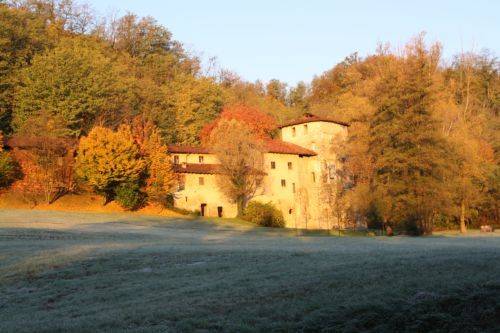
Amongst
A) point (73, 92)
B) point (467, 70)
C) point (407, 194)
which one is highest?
point (467, 70)

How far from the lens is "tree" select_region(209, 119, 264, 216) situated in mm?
60969

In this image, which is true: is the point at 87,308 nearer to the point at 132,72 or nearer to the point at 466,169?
the point at 466,169

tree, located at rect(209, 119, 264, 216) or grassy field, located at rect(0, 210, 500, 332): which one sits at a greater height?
tree, located at rect(209, 119, 264, 216)

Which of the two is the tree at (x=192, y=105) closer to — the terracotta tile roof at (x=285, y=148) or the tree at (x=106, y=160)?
the terracotta tile roof at (x=285, y=148)

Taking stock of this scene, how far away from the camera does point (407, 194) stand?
164ft

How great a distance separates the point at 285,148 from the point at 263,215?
12.9 m

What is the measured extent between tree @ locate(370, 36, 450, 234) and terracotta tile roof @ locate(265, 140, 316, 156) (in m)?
15.7

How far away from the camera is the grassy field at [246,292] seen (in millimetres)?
9562

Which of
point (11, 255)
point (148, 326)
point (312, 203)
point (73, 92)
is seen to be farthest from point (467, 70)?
point (148, 326)

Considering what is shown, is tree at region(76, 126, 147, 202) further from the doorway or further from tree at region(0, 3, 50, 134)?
tree at region(0, 3, 50, 134)

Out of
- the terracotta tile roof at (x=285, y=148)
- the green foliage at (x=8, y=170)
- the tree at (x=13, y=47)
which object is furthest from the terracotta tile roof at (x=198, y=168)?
the tree at (x=13, y=47)

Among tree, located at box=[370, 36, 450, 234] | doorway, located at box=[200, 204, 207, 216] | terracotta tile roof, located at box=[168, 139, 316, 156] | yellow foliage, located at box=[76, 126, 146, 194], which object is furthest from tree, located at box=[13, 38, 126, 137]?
tree, located at box=[370, 36, 450, 234]

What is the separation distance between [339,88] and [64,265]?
88.3 metres

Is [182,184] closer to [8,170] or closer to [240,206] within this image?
[240,206]
